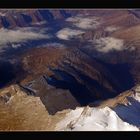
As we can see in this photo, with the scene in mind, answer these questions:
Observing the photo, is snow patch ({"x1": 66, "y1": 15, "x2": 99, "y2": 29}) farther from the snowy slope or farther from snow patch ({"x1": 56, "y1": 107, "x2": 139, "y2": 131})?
snow patch ({"x1": 56, "y1": 107, "x2": 139, "y2": 131})

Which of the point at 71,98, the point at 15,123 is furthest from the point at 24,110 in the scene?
the point at 71,98

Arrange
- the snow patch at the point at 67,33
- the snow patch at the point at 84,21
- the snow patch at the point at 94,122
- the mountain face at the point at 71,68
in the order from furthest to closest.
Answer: the snow patch at the point at 84,21, the snow patch at the point at 67,33, the mountain face at the point at 71,68, the snow patch at the point at 94,122

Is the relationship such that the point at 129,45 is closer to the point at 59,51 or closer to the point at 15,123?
the point at 59,51

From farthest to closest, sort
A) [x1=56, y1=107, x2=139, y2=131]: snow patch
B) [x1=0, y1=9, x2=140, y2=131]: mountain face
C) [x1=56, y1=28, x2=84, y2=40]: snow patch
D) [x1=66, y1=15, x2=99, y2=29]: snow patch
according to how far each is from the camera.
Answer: [x1=66, y1=15, x2=99, y2=29]: snow patch
[x1=56, y1=28, x2=84, y2=40]: snow patch
[x1=0, y1=9, x2=140, y2=131]: mountain face
[x1=56, y1=107, x2=139, y2=131]: snow patch

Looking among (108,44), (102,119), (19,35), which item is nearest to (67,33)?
(108,44)

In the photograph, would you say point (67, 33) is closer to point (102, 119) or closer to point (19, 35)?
point (19, 35)

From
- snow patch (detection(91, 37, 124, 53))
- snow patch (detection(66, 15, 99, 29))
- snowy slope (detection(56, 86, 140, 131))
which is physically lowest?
snow patch (detection(91, 37, 124, 53))

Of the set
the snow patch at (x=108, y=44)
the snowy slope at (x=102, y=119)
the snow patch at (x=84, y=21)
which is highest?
the snowy slope at (x=102, y=119)

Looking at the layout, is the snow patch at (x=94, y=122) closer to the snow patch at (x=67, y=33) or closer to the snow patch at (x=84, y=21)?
the snow patch at (x=67, y=33)

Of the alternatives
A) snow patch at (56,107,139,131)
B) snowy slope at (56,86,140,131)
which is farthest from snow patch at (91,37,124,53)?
snow patch at (56,107,139,131)

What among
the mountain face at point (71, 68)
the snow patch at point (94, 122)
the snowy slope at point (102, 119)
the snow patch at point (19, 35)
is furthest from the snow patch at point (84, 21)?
the snow patch at point (94, 122)
